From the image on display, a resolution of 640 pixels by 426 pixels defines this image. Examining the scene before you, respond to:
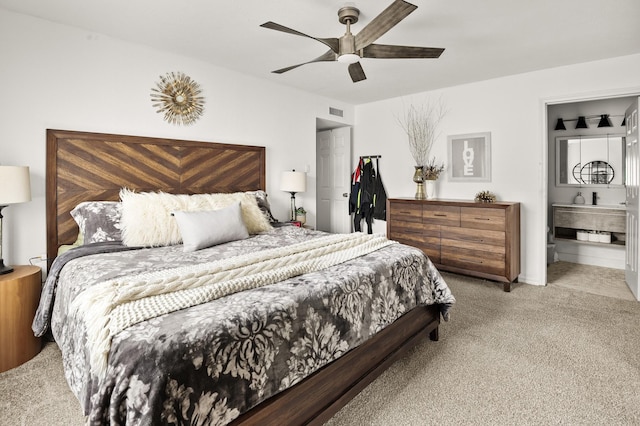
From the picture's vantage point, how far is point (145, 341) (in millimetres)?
1123

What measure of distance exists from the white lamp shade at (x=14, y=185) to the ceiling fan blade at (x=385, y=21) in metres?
2.48

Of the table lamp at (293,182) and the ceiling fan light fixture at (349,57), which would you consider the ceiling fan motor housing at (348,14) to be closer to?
the ceiling fan light fixture at (349,57)

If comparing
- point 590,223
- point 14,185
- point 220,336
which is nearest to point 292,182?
point 14,185

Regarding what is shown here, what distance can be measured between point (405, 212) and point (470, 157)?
1109mm

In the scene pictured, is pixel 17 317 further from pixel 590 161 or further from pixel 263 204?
pixel 590 161

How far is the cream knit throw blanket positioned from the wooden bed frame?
49 centimetres

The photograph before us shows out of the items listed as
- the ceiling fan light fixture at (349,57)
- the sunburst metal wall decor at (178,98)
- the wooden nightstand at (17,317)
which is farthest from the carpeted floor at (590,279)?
the wooden nightstand at (17,317)

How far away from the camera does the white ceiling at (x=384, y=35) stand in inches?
97.7

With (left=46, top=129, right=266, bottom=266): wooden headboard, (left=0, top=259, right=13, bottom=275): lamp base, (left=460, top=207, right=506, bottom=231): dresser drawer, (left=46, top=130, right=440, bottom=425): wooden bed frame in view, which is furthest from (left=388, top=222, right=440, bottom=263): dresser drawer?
(left=0, top=259, right=13, bottom=275): lamp base

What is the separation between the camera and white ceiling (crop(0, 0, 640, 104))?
248 centimetres

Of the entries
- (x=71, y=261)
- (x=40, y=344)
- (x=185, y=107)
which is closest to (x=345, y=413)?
(x=71, y=261)

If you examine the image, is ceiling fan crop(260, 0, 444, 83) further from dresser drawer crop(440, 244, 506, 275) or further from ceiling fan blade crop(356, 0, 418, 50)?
dresser drawer crop(440, 244, 506, 275)

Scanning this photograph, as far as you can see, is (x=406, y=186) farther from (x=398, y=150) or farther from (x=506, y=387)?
(x=506, y=387)

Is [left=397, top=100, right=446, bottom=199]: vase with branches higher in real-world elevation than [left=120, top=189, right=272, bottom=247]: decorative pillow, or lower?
higher
